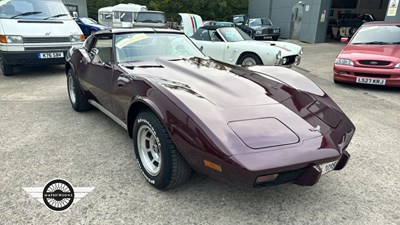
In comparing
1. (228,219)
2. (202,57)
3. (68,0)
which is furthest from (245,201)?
(68,0)

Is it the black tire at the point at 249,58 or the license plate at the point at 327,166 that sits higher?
the license plate at the point at 327,166

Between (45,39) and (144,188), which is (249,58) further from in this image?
(144,188)

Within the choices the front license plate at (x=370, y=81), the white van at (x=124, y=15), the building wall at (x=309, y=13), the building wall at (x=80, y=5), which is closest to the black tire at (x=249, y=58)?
the front license plate at (x=370, y=81)

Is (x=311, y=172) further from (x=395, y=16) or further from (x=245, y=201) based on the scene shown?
(x=395, y=16)

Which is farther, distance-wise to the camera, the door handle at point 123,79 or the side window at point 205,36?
the side window at point 205,36

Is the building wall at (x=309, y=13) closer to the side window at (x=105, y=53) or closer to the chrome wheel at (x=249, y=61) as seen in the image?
the chrome wheel at (x=249, y=61)

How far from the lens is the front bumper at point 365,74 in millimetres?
6113

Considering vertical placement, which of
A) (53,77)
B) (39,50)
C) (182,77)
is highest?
(182,77)

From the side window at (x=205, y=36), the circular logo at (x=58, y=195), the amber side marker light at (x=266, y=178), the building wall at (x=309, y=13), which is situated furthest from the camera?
the building wall at (x=309, y=13)

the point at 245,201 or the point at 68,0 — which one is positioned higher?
the point at 68,0

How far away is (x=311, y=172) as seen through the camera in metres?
2.01

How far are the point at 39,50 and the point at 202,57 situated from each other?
4859mm

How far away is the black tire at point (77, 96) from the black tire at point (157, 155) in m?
2.07

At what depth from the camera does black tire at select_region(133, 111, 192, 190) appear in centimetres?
230
